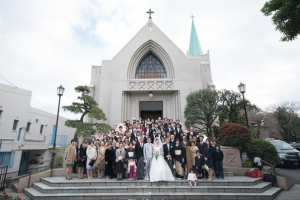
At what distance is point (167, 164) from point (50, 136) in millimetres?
21250

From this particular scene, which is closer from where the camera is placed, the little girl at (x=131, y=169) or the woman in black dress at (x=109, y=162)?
the little girl at (x=131, y=169)

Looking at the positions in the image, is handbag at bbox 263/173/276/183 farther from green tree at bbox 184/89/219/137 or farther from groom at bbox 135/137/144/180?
green tree at bbox 184/89/219/137

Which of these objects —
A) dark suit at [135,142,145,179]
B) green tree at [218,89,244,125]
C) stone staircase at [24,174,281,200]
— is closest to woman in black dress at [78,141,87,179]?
stone staircase at [24,174,281,200]

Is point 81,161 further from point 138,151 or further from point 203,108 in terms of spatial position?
point 203,108

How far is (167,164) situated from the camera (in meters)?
7.23

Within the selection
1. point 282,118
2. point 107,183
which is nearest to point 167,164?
point 107,183

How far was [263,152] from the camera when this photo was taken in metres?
9.66

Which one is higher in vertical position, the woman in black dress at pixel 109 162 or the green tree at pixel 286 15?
the green tree at pixel 286 15

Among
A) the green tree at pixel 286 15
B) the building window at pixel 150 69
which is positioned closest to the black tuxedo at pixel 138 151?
the green tree at pixel 286 15

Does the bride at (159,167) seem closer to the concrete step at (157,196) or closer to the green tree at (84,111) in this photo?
the concrete step at (157,196)

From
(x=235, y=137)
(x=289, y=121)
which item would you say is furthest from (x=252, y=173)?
(x=289, y=121)

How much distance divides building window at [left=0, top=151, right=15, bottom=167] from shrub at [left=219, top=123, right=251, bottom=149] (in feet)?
58.6

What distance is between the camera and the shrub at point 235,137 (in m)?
8.66

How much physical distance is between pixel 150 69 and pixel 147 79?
222 centimetres
